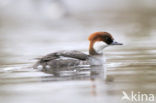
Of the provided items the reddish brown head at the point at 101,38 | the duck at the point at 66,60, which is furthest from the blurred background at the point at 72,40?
the reddish brown head at the point at 101,38

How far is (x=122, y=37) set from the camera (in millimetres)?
17750

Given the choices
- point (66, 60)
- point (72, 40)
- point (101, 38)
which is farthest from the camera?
point (72, 40)

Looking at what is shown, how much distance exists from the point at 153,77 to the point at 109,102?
2098mm

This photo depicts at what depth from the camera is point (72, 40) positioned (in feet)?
56.2

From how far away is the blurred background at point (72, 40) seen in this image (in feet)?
26.7

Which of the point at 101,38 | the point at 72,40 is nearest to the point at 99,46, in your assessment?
the point at 101,38

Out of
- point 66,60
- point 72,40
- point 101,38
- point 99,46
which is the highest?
point 72,40

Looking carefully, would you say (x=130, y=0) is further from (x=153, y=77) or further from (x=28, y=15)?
(x=153, y=77)

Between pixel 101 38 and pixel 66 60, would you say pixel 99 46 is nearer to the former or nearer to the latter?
pixel 101 38

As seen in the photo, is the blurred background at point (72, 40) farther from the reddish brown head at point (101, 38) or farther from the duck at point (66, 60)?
the reddish brown head at point (101, 38)

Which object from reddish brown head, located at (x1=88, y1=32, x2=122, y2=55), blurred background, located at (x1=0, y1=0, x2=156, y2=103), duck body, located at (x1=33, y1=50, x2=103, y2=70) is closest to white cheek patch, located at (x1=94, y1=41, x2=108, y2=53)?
reddish brown head, located at (x1=88, y1=32, x2=122, y2=55)

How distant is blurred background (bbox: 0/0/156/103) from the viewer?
8141 millimetres

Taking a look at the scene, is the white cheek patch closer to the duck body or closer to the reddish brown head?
the reddish brown head

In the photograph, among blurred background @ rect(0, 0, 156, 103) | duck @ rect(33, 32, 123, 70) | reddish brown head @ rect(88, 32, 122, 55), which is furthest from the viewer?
reddish brown head @ rect(88, 32, 122, 55)
